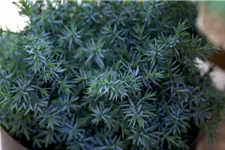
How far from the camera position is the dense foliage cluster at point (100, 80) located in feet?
2.54

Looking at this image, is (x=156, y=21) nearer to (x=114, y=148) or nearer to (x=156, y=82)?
(x=156, y=82)

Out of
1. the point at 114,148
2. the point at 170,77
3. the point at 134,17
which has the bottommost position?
the point at 114,148

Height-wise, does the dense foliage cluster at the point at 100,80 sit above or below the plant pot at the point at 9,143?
above

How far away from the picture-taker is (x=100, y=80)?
0.74m

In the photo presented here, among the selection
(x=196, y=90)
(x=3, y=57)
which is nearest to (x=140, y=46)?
(x=196, y=90)

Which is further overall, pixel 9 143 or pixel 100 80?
pixel 9 143

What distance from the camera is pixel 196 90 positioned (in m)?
0.87

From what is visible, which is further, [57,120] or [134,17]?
[134,17]

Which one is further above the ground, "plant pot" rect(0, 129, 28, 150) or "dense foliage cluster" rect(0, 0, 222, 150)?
"dense foliage cluster" rect(0, 0, 222, 150)

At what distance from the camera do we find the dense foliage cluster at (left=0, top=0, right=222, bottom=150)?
77 centimetres

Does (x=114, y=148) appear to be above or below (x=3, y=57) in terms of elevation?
below

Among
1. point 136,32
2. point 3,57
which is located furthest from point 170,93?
point 3,57

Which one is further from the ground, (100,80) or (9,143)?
(100,80)

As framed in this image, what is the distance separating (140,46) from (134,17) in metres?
0.09
